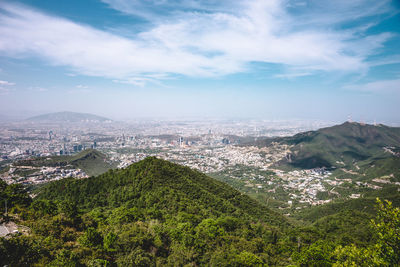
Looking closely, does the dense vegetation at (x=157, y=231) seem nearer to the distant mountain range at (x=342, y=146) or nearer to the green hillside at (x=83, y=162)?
the green hillside at (x=83, y=162)

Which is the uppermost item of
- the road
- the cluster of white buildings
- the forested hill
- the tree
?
the tree

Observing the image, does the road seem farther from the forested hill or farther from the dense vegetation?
the forested hill

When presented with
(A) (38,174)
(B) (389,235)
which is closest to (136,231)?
(B) (389,235)

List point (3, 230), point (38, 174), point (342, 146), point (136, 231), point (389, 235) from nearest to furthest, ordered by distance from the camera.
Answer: point (389, 235) → point (3, 230) → point (136, 231) → point (38, 174) → point (342, 146)

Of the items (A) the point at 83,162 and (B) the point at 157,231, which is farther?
(A) the point at 83,162

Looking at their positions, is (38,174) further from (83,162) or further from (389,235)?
(389,235)

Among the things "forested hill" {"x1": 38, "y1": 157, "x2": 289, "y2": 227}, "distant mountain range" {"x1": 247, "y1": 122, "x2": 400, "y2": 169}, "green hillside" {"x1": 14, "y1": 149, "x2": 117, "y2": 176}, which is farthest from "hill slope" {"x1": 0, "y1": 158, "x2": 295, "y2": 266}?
"distant mountain range" {"x1": 247, "y1": 122, "x2": 400, "y2": 169}
